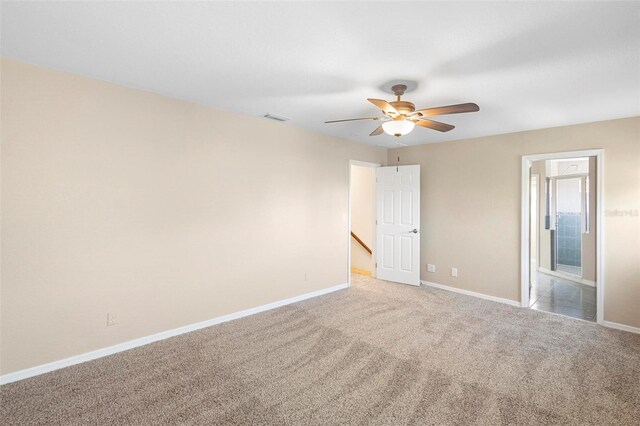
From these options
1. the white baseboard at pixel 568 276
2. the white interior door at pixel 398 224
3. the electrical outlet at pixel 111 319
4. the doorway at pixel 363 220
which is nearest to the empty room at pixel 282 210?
the electrical outlet at pixel 111 319

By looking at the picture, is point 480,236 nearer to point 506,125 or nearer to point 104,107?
point 506,125

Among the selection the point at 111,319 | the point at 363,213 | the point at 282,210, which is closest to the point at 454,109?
the point at 282,210

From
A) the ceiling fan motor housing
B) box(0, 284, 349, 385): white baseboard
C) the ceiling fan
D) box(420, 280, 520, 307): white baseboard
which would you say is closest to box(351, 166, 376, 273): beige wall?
box(420, 280, 520, 307): white baseboard

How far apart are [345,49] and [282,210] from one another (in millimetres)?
2476

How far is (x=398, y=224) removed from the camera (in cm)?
557

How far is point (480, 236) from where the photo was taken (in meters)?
4.84

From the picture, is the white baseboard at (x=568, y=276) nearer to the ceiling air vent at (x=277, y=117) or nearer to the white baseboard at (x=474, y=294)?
the white baseboard at (x=474, y=294)

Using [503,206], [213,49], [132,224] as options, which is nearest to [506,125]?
[503,206]

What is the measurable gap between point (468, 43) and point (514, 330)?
308 centimetres

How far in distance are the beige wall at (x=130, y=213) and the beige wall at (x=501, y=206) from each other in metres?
2.35

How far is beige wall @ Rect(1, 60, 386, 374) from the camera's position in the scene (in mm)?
2498

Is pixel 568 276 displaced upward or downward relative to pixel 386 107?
downward

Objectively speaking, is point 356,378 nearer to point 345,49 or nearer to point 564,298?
point 345,49

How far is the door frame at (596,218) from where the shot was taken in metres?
3.79
